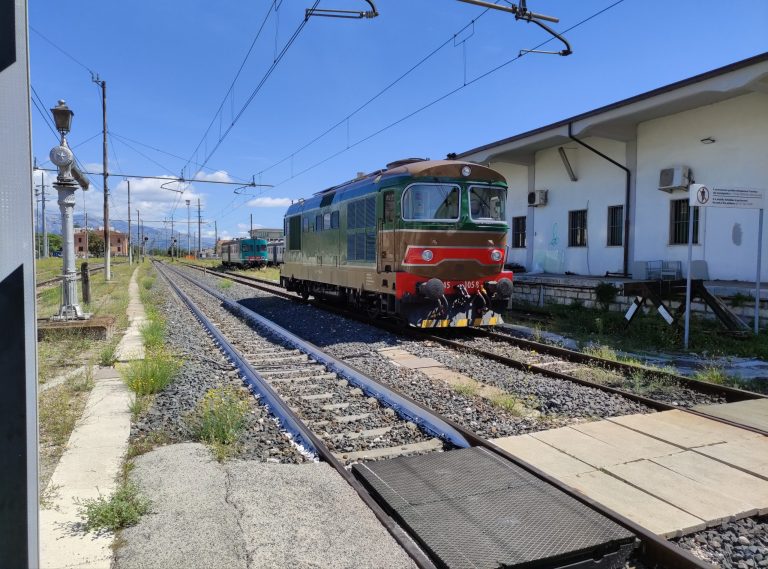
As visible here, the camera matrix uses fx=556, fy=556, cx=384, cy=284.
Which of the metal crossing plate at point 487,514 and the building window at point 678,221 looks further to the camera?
the building window at point 678,221

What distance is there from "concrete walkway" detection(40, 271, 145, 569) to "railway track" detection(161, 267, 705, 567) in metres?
1.53

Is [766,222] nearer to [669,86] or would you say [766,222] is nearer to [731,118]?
Answer: [731,118]

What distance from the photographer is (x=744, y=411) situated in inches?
227

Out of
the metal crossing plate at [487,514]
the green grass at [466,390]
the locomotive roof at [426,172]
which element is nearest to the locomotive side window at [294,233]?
the locomotive roof at [426,172]

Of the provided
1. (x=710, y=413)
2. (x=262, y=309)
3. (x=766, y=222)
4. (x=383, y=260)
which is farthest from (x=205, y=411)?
(x=766, y=222)

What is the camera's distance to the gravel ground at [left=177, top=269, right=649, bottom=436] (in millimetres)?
5629

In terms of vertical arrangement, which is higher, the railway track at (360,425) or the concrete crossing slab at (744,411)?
the concrete crossing slab at (744,411)

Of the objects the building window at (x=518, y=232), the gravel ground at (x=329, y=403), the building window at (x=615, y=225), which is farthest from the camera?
the building window at (x=518, y=232)

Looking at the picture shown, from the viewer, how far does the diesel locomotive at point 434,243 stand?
10461 millimetres

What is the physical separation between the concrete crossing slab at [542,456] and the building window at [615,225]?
13.3m

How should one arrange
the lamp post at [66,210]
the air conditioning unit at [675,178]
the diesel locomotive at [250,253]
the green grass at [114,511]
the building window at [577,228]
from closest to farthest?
the green grass at [114,511] → the lamp post at [66,210] → the air conditioning unit at [675,178] → the building window at [577,228] → the diesel locomotive at [250,253]

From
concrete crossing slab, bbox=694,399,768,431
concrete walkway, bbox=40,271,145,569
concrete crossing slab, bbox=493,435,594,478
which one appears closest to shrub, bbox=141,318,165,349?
concrete walkway, bbox=40,271,145,569

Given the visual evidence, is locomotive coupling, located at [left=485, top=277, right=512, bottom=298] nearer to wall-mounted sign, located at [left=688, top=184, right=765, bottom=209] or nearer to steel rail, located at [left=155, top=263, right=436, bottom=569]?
wall-mounted sign, located at [left=688, top=184, right=765, bottom=209]

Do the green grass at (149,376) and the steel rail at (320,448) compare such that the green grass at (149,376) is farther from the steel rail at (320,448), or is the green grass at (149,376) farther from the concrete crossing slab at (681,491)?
the concrete crossing slab at (681,491)
